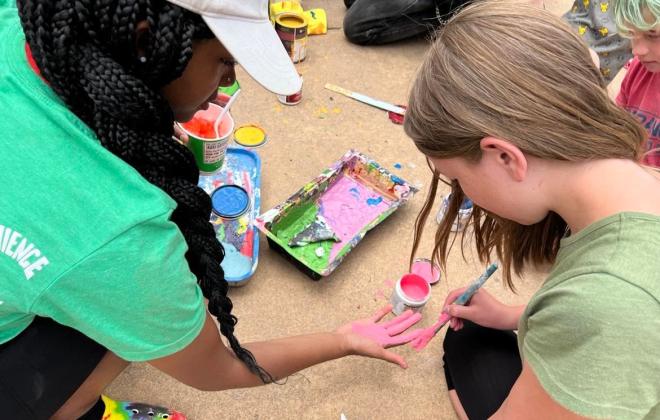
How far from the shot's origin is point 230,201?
1.92 m

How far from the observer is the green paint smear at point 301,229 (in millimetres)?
1837

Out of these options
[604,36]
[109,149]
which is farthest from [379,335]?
[604,36]

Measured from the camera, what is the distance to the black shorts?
39.3 inches

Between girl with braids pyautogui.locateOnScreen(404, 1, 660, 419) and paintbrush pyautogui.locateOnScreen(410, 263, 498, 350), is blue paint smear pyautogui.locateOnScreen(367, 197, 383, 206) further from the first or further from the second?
girl with braids pyautogui.locateOnScreen(404, 1, 660, 419)

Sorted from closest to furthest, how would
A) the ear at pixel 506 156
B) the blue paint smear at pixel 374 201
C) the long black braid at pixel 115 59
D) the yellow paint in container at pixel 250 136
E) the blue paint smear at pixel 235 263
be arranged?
the long black braid at pixel 115 59 → the ear at pixel 506 156 → the blue paint smear at pixel 235 263 → the blue paint smear at pixel 374 201 → the yellow paint in container at pixel 250 136

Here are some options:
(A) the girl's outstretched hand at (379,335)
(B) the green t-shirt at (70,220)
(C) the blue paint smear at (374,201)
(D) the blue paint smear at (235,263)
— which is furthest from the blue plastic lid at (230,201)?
(B) the green t-shirt at (70,220)

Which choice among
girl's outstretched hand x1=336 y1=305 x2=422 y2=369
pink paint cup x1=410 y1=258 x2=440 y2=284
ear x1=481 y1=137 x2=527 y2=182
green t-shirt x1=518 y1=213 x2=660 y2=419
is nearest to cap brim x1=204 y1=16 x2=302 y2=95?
ear x1=481 y1=137 x2=527 y2=182

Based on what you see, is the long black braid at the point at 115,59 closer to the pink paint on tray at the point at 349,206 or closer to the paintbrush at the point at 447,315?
the paintbrush at the point at 447,315

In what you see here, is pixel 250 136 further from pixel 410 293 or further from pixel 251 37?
pixel 251 37

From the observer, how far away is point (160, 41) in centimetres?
75

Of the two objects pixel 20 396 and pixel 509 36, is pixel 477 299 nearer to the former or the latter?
pixel 509 36

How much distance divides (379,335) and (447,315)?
225mm

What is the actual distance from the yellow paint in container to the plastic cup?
48cm

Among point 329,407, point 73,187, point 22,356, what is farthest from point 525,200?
point 22,356
